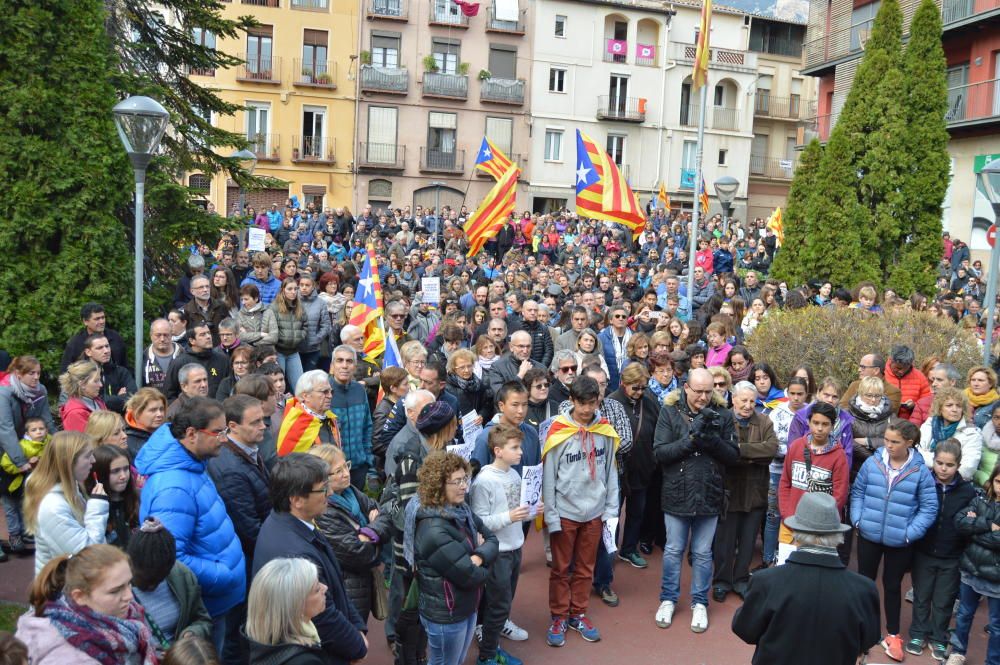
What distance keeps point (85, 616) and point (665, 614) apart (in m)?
4.56

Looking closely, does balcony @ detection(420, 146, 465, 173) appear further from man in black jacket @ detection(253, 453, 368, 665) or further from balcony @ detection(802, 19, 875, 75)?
man in black jacket @ detection(253, 453, 368, 665)

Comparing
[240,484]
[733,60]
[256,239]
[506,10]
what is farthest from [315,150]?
[240,484]

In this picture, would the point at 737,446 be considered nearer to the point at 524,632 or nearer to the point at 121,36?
the point at 524,632

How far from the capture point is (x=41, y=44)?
31.8 ft

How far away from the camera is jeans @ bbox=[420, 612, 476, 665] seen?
207 inches

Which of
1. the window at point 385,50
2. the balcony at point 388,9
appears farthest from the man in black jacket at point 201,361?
the balcony at point 388,9

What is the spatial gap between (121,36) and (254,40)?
92.4 feet

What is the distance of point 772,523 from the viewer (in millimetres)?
7754

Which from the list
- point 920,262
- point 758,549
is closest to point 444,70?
point 920,262

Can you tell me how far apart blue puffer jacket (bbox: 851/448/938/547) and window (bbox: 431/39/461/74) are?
123ft

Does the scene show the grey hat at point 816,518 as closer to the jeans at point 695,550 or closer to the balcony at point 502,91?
the jeans at point 695,550

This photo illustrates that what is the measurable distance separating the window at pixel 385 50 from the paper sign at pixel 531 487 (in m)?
37.2

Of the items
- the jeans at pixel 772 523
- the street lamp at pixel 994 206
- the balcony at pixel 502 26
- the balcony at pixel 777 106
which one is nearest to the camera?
the jeans at pixel 772 523

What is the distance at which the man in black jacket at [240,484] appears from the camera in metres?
5.09
